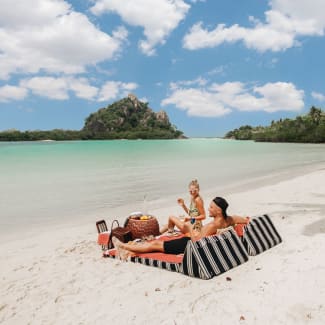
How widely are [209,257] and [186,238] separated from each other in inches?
30.1

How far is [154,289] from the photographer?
16.2 feet

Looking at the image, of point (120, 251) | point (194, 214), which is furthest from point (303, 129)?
point (120, 251)

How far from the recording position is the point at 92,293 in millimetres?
4902

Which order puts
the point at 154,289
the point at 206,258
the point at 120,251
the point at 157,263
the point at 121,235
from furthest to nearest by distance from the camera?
the point at 121,235 → the point at 120,251 → the point at 157,263 → the point at 206,258 → the point at 154,289

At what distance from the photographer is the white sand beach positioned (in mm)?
4180

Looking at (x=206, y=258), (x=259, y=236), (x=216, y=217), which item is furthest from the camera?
(x=259, y=236)

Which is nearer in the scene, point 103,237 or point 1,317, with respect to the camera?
point 1,317

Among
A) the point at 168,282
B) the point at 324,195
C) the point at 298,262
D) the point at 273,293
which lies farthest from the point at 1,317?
the point at 324,195

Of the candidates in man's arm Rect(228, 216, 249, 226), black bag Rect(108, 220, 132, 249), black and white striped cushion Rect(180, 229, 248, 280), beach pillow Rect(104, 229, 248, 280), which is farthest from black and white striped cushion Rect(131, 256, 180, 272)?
man's arm Rect(228, 216, 249, 226)

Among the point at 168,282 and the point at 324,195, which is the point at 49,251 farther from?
the point at 324,195

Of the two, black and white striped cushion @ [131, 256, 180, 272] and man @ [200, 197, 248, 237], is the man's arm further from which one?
black and white striped cushion @ [131, 256, 180, 272]

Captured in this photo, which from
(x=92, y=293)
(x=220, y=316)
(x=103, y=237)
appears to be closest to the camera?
(x=220, y=316)

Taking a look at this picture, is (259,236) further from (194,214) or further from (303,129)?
(303,129)

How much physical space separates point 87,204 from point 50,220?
2565 millimetres
